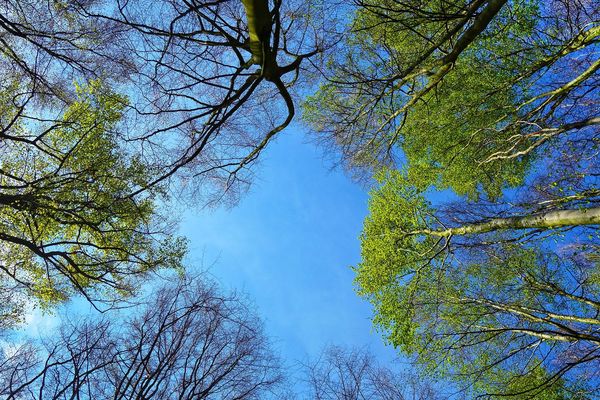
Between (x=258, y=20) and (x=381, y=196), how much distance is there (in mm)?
7962

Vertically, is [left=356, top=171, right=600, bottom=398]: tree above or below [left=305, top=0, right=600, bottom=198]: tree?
below

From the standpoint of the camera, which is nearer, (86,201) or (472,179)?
(86,201)

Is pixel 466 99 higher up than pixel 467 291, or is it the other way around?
pixel 466 99

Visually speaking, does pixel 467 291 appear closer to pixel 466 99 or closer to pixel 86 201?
pixel 466 99

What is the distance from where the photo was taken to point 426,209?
364 inches

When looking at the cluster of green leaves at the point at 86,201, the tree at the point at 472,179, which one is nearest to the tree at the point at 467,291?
the tree at the point at 472,179

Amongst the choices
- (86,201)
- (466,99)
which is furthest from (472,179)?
(86,201)

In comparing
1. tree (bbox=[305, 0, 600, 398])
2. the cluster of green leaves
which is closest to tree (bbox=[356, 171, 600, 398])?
tree (bbox=[305, 0, 600, 398])

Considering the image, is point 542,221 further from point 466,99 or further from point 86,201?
point 86,201

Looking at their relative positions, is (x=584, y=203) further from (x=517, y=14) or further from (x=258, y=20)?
(x=258, y=20)

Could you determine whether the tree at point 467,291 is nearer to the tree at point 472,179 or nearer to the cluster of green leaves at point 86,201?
the tree at point 472,179

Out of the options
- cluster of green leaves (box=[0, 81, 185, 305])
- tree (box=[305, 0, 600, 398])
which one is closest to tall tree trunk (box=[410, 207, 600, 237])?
tree (box=[305, 0, 600, 398])

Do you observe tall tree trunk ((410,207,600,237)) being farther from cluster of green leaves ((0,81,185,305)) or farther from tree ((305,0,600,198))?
cluster of green leaves ((0,81,185,305))

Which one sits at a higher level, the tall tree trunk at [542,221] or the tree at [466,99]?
the tree at [466,99]
